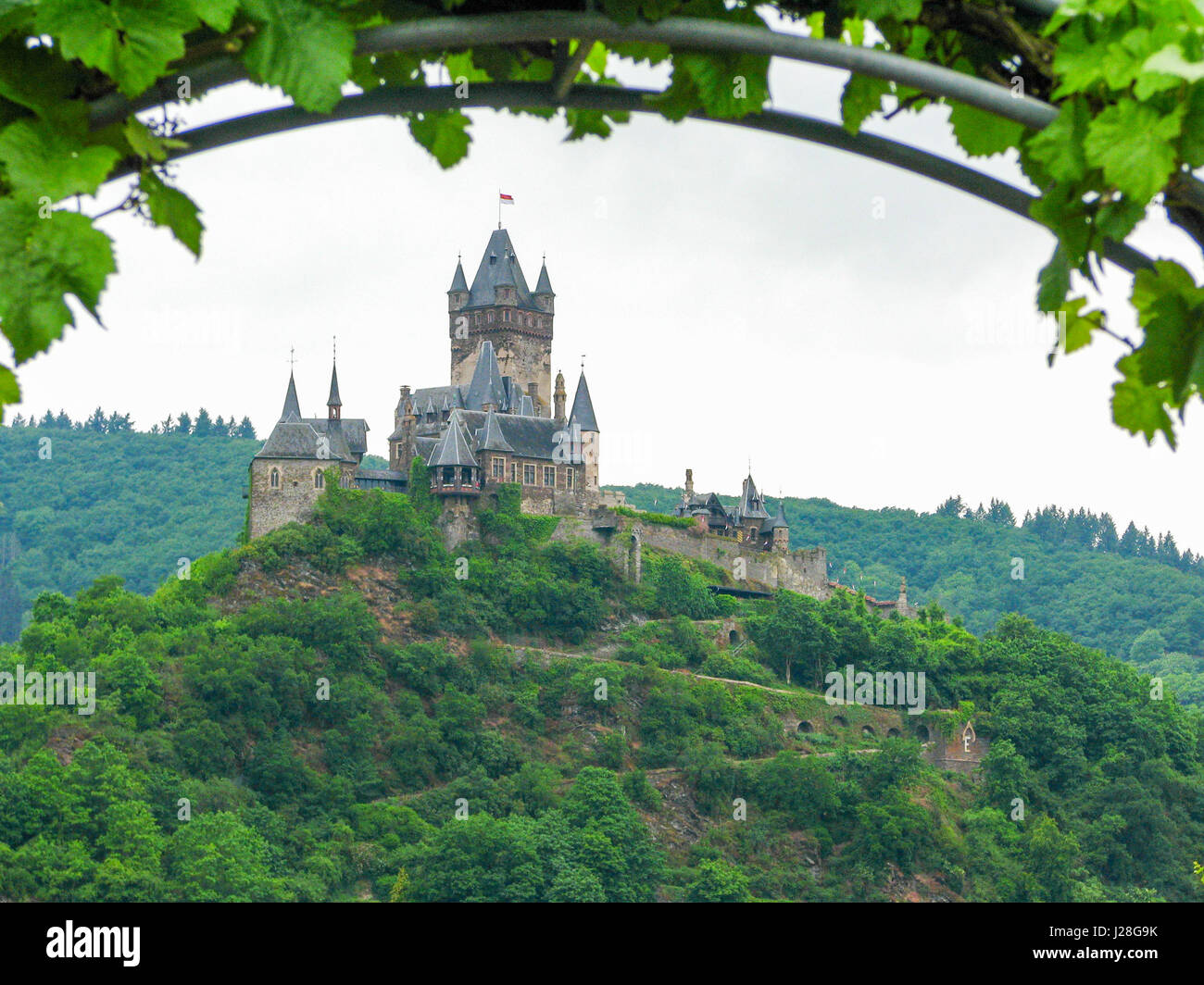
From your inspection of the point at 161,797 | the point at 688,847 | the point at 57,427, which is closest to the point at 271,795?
the point at 161,797

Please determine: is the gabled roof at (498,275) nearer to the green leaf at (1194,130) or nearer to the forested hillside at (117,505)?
the forested hillside at (117,505)

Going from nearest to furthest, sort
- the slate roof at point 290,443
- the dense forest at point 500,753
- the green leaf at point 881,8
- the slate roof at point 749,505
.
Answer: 1. the green leaf at point 881,8
2. the dense forest at point 500,753
3. the slate roof at point 290,443
4. the slate roof at point 749,505

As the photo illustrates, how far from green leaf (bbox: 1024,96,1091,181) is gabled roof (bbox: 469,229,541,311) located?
67.8 m

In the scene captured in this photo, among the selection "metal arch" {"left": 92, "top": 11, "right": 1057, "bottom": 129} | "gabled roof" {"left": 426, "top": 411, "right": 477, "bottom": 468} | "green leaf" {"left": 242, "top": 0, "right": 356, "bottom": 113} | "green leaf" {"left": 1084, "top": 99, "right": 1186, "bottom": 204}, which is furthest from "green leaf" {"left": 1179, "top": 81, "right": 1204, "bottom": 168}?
"gabled roof" {"left": 426, "top": 411, "right": 477, "bottom": 468}

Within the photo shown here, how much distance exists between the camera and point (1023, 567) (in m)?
129

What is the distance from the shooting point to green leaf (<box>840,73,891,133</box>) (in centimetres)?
422

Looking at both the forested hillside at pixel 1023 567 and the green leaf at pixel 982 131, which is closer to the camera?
the green leaf at pixel 982 131

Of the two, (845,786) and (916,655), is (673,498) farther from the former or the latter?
(845,786)

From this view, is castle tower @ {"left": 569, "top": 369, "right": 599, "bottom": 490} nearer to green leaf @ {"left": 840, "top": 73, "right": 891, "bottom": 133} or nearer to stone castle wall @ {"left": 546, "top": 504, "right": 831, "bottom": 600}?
stone castle wall @ {"left": 546, "top": 504, "right": 831, "bottom": 600}

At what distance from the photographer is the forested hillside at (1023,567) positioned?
418ft

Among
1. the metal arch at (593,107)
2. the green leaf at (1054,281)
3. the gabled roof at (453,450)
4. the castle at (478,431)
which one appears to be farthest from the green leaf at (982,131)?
the gabled roof at (453,450)

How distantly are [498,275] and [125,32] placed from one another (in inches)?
2730

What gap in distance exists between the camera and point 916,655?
2734 inches

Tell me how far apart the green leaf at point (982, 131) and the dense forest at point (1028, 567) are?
113017mm
